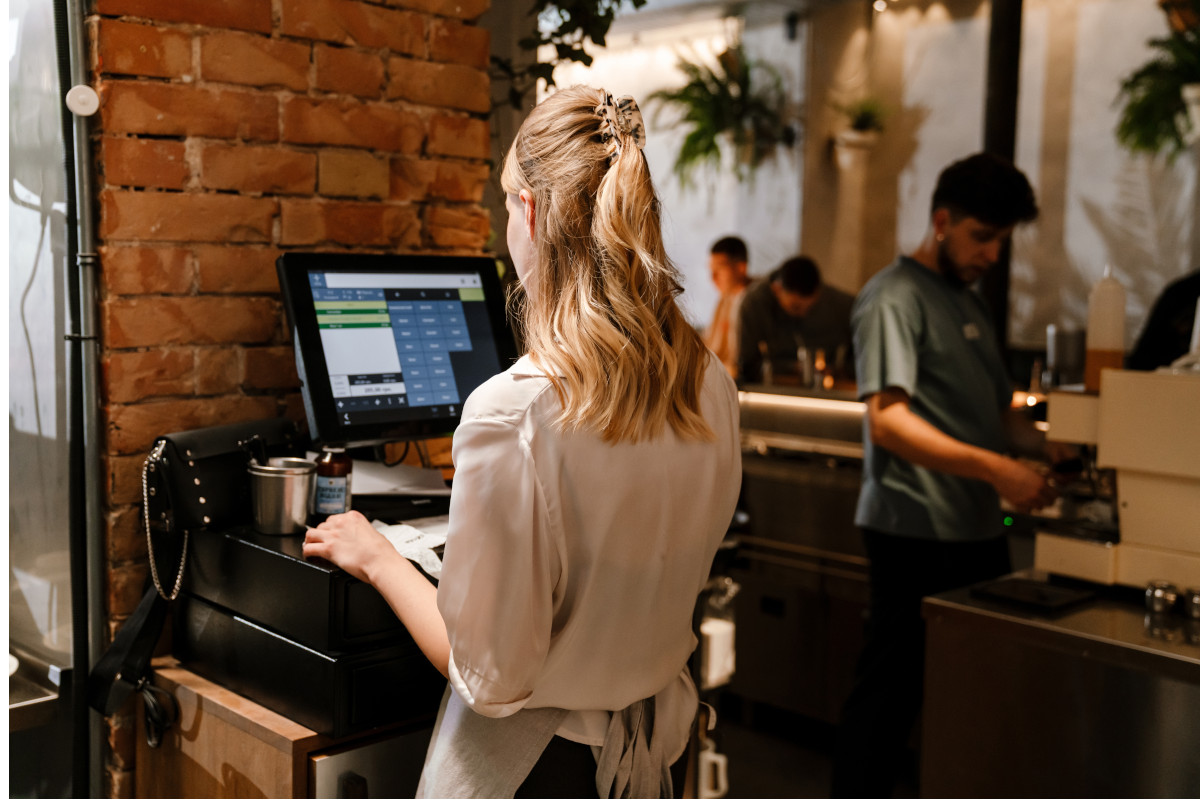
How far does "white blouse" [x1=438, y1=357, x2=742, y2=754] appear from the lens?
1.12 m

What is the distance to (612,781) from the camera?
50.2 inches

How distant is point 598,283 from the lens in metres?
1.17

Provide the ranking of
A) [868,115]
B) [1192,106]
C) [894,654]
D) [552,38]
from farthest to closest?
[868,115] < [1192,106] < [894,654] < [552,38]

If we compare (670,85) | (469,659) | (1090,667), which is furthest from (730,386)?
(670,85)

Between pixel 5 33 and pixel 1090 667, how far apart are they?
6.88 feet

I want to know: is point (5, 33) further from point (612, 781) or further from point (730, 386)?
point (612, 781)

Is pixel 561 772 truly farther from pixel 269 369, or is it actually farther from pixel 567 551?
A: pixel 269 369

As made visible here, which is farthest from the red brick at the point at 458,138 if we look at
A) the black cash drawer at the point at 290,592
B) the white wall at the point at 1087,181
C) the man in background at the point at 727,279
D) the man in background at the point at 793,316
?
the white wall at the point at 1087,181

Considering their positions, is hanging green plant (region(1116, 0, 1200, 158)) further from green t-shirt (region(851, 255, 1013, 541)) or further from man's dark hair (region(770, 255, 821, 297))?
green t-shirt (region(851, 255, 1013, 541))

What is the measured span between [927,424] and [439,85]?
1307 mm

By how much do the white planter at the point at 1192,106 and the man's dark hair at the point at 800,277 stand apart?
1875 mm

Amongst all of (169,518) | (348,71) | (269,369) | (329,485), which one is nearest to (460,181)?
(348,71)

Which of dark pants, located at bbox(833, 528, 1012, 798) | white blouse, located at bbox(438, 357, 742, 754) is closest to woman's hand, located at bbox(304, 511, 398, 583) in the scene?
white blouse, located at bbox(438, 357, 742, 754)

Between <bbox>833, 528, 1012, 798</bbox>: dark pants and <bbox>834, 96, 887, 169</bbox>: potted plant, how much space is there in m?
4.65
